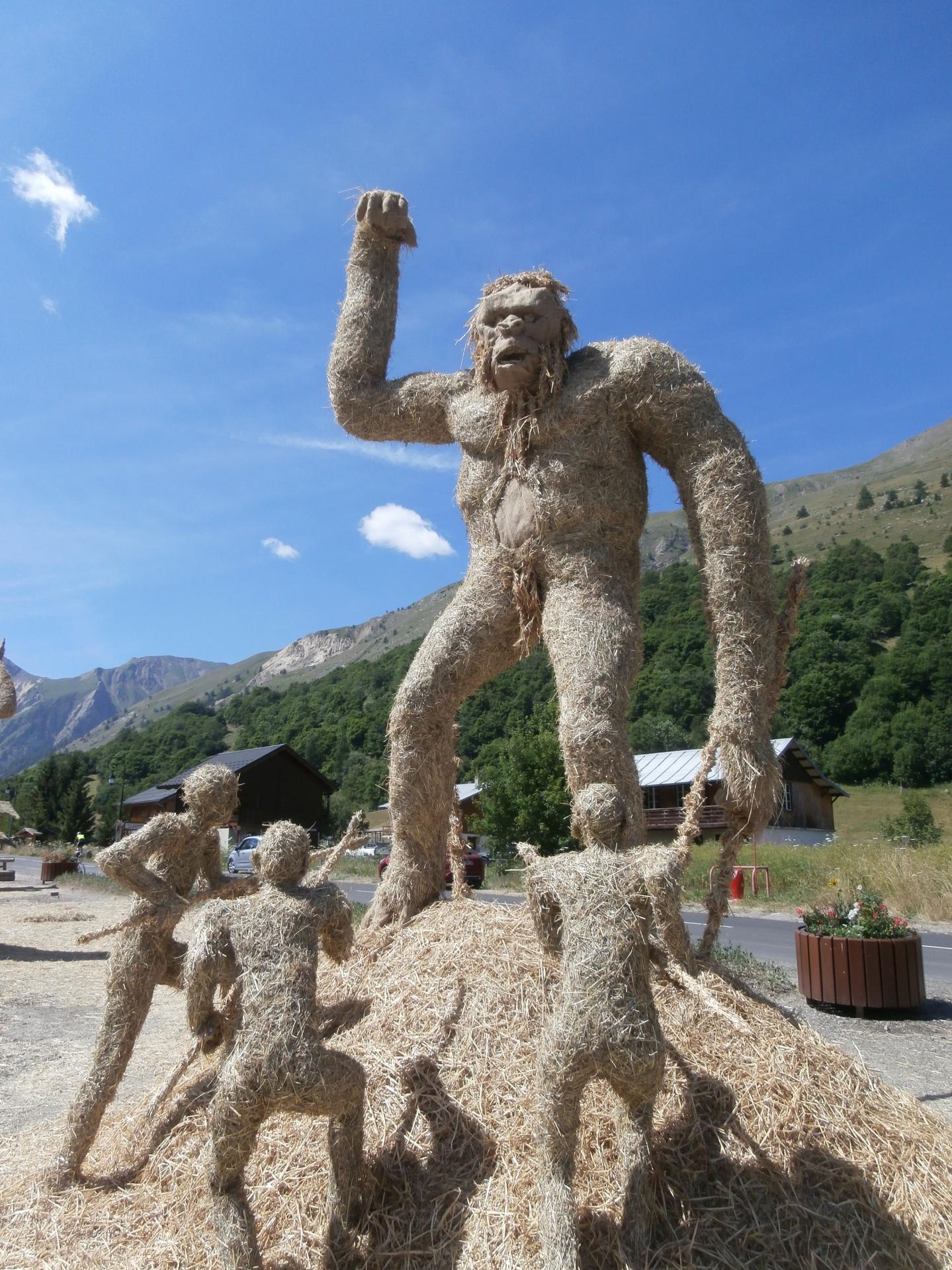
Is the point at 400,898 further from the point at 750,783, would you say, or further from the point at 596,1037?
the point at 596,1037

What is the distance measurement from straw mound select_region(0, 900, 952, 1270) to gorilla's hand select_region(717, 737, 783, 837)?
0.61 meters

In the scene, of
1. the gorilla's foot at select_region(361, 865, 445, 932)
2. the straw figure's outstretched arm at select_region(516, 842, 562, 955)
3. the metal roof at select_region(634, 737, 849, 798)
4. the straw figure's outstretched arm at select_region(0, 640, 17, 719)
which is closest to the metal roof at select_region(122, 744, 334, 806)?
the metal roof at select_region(634, 737, 849, 798)

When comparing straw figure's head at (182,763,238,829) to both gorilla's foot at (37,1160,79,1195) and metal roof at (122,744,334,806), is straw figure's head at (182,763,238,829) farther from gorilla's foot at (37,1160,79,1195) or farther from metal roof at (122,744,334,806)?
metal roof at (122,744,334,806)

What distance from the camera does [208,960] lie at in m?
2.67

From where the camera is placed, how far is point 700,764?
12.5 ft

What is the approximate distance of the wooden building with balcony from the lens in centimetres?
2162

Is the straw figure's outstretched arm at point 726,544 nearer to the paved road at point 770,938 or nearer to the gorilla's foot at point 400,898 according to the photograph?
the gorilla's foot at point 400,898

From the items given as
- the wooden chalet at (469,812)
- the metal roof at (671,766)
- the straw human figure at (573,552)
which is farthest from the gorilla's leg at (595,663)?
the wooden chalet at (469,812)

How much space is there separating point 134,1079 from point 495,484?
3.85m

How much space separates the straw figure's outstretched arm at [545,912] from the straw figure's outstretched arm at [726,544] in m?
1.29

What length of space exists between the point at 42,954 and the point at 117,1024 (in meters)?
8.16

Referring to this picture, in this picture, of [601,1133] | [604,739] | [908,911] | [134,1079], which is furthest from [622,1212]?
[908,911]

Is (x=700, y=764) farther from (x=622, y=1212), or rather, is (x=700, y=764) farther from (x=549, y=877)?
(x=622, y=1212)

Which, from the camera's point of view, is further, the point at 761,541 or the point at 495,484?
the point at 495,484
